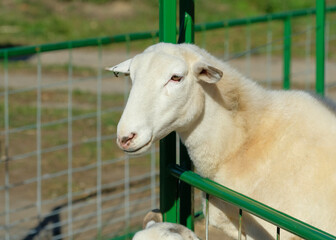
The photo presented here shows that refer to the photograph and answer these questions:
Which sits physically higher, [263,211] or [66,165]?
[263,211]

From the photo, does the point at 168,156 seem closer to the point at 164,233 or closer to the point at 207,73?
the point at 207,73

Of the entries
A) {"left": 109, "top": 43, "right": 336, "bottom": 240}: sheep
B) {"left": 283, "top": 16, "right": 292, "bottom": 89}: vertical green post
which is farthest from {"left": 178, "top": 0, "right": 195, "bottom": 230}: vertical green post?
{"left": 283, "top": 16, "right": 292, "bottom": 89}: vertical green post

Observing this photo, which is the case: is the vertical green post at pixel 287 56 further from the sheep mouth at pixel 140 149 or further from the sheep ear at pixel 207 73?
the sheep mouth at pixel 140 149

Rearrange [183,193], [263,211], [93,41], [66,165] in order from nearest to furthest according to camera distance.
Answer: [263,211]
[183,193]
[93,41]
[66,165]

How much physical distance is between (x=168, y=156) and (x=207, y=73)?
0.51 metres

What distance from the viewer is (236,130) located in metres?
3.99

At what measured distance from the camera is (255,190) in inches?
154

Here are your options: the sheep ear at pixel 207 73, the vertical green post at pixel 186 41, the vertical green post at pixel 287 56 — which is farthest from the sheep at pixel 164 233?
the vertical green post at pixel 287 56

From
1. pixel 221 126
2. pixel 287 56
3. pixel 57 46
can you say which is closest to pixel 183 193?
pixel 221 126

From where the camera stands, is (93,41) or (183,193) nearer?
(183,193)

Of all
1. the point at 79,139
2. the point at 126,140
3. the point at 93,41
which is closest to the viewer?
the point at 126,140

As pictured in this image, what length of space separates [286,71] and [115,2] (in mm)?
11630

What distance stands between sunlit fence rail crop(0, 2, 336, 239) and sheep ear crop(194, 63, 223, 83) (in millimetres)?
1719

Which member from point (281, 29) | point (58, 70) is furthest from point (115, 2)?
point (58, 70)
